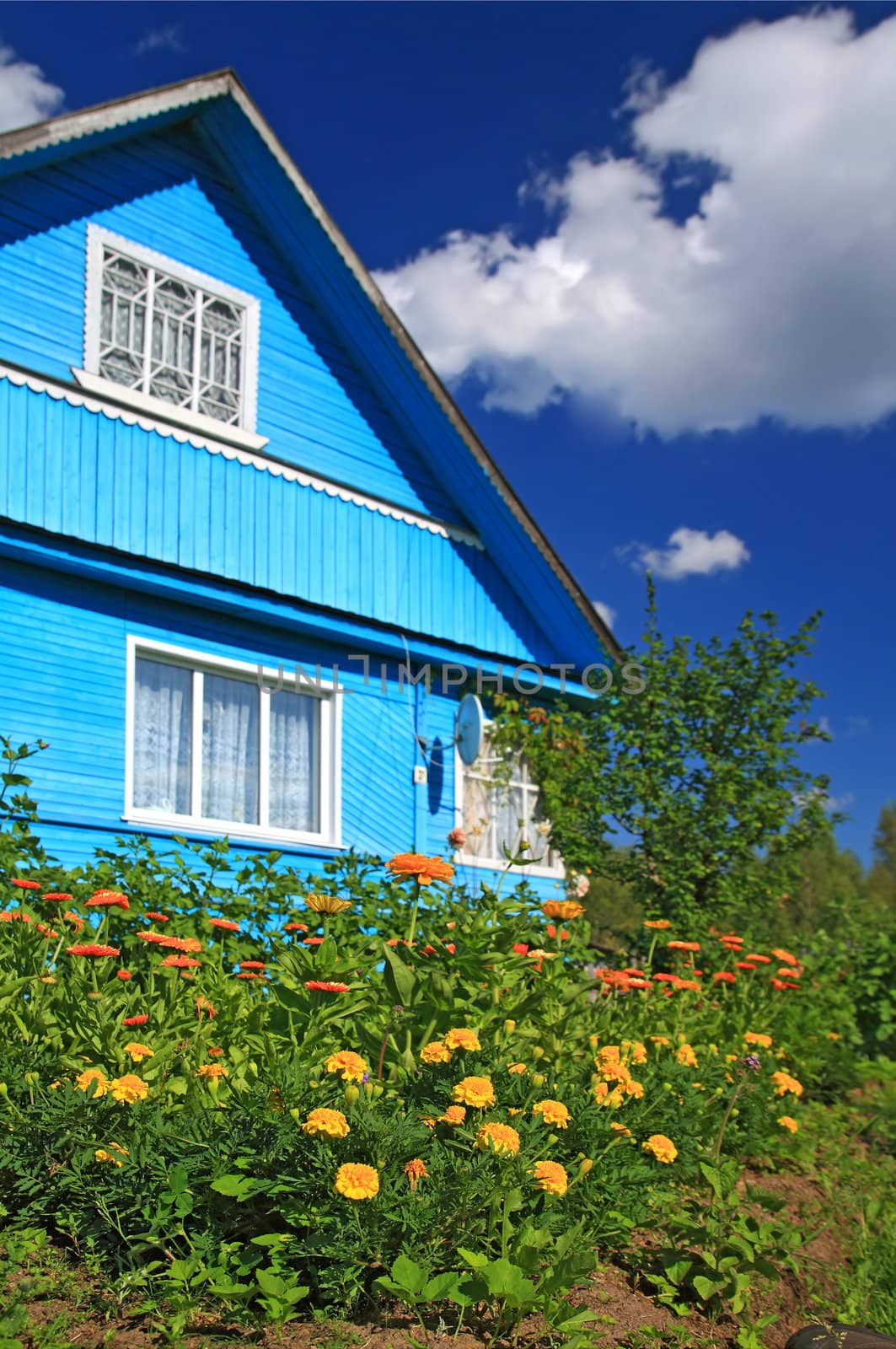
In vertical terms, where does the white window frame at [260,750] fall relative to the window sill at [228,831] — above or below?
above

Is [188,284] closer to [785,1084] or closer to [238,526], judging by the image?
[238,526]

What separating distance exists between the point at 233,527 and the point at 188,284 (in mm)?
1947

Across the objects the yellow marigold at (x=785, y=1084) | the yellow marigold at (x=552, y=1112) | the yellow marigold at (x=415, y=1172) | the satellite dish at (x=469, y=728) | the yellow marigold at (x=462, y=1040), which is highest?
the satellite dish at (x=469, y=728)

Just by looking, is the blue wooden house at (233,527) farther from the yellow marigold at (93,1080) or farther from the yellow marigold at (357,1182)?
the yellow marigold at (357,1182)

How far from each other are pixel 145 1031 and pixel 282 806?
534 cm

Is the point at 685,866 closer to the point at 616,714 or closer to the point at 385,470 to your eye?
the point at 616,714

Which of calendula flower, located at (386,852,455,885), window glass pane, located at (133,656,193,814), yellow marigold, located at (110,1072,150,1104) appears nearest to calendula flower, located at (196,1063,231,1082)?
yellow marigold, located at (110,1072,150,1104)

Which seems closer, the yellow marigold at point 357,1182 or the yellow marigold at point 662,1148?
the yellow marigold at point 357,1182

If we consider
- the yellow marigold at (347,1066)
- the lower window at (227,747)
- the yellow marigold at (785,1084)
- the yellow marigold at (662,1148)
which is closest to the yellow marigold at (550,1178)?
the yellow marigold at (347,1066)

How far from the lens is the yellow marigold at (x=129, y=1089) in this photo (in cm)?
270

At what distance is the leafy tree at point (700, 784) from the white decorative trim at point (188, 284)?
360 cm

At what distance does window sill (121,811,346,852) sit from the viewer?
7.64 meters

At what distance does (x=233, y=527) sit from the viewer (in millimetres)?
8062

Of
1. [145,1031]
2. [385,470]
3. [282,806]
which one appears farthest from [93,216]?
[145,1031]
